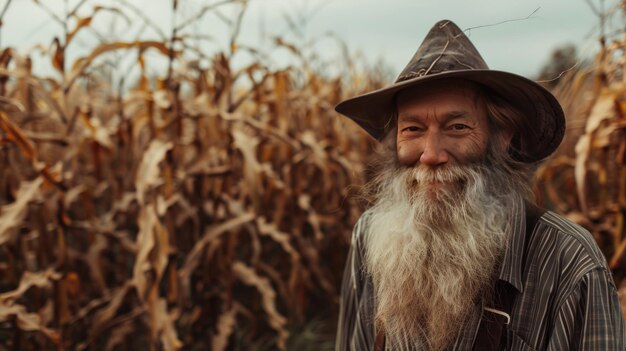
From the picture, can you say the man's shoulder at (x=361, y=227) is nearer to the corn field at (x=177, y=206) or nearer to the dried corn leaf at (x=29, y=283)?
the corn field at (x=177, y=206)

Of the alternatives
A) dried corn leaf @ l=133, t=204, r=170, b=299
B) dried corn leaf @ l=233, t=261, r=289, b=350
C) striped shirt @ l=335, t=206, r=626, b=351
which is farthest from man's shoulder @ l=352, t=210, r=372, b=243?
dried corn leaf @ l=233, t=261, r=289, b=350

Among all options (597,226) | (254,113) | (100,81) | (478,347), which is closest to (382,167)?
(478,347)

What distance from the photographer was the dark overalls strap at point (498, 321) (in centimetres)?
143

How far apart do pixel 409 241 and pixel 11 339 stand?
156 cm

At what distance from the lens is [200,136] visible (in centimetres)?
278

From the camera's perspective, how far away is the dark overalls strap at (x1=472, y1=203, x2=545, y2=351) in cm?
143

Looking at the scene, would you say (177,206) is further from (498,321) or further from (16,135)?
(498,321)

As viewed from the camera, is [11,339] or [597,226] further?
[597,226]

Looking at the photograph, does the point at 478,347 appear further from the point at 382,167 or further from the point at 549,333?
the point at 382,167

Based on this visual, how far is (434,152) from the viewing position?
1491 mm

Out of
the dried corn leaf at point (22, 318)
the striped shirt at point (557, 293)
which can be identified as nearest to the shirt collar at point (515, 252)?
the striped shirt at point (557, 293)

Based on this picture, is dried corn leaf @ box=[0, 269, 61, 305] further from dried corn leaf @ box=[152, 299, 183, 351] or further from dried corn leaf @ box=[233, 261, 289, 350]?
dried corn leaf @ box=[233, 261, 289, 350]

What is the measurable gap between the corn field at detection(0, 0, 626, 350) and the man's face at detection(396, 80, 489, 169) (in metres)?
0.42

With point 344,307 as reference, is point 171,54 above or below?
above
